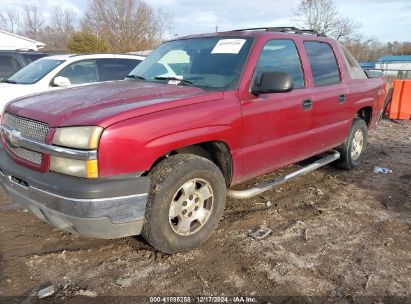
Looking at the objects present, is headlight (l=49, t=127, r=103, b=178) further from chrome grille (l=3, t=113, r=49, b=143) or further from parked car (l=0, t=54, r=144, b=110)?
parked car (l=0, t=54, r=144, b=110)

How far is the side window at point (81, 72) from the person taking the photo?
23.6 feet

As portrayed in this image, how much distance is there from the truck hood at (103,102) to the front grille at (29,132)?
49mm

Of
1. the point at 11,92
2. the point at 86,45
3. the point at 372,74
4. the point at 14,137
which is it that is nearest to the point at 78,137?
the point at 14,137

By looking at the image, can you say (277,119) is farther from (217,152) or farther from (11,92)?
(11,92)

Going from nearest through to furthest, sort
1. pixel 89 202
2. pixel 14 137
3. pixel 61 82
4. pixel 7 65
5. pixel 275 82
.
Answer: pixel 89 202 < pixel 14 137 < pixel 275 82 < pixel 61 82 < pixel 7 65

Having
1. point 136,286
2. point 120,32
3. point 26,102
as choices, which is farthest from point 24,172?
point 120,32

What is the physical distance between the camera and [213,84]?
3682 mm

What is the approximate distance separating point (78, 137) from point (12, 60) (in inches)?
311

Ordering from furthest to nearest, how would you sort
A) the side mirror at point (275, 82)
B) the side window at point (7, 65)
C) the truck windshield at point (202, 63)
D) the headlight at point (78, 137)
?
the side window at point (7, 65), the truck windshield at point (202, 63), the side mirror at point (275, 82), the headlight at point (78, 137)

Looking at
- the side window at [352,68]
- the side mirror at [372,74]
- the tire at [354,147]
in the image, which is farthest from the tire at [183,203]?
the side mirror at [372,74]

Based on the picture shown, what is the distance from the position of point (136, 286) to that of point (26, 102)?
6.16 ft

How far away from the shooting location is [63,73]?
7129 mm

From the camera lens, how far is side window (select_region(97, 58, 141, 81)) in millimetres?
7645

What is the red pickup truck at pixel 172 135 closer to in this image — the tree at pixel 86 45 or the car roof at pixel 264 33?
the car roof at pixel 264 33
